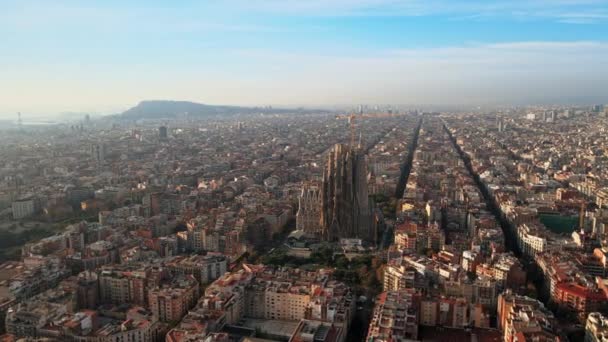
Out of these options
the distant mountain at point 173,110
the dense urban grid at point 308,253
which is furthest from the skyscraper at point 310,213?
the distant mountain at point 173,110

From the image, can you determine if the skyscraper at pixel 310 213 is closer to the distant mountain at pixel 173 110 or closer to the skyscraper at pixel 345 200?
the skyscraper at pixel 345 200

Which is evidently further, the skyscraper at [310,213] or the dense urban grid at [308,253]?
the skyscraper at [310,213]

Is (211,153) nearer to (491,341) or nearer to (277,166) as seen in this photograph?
(277,166)

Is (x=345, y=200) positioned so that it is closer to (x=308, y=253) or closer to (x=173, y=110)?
(x=308, y=253)

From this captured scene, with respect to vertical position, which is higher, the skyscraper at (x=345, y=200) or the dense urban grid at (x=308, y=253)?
the skyscraper at (x=345, y=200)

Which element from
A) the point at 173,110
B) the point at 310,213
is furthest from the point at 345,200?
the point at 173,110

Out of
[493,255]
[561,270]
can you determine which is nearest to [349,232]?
[493,255]

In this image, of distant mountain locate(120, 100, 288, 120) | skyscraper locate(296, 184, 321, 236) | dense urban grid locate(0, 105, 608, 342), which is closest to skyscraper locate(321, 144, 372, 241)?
dense urban grid locate(0, 105, 608, 342)
